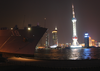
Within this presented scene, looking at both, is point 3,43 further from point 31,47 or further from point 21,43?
point 31,47

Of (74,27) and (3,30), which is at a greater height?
(74,27)

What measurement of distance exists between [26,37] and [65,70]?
14.1 meters

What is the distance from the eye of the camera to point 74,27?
616 ft

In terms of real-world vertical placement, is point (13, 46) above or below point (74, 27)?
below

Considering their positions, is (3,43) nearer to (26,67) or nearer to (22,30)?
(22,30)

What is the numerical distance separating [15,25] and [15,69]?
49.8 feet

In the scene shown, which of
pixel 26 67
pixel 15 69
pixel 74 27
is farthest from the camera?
pixel 74 27

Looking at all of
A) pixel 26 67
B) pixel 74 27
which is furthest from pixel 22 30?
pixel 74 27

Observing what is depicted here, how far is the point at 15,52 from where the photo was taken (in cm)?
2692

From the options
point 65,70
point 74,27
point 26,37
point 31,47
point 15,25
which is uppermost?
point 74,27

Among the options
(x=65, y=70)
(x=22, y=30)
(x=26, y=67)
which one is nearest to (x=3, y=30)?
(x=22, y=30)

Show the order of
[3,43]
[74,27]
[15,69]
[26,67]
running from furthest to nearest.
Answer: [74,27] → [3,43] → [26,67] → [15,69]

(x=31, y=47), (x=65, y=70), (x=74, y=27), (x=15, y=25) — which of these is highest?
(x=74, y=27)

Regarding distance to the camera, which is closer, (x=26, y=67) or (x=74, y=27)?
(x=26, y=67)
